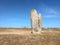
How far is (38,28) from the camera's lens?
2650cm

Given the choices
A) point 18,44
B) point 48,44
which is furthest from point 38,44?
point 18,44

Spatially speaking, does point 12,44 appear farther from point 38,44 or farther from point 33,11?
point 33,11

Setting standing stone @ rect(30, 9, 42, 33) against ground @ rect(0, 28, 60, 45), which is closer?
ground @ rect(0, 28, 60, 45)

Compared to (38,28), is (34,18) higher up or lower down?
higher up

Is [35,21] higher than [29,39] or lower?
higher

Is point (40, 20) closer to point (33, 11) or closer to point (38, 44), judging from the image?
point (33, 11)

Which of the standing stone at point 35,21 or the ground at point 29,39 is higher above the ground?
the standing stone at point 35,21

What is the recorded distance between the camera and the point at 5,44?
10500 millimetres

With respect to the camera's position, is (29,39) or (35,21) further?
(35,21)

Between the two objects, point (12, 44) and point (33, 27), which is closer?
point (12, 44)

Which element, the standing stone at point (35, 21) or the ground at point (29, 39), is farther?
the standing stone at point (35, 21)

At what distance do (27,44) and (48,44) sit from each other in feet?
4.55

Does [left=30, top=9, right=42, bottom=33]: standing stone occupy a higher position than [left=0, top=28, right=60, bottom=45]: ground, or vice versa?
[left=30, top=9, right=42, bottom=33]: standing stone

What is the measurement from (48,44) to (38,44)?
0.66 metres
